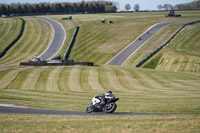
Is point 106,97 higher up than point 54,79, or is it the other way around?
point 106,97

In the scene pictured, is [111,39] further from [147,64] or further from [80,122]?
[80,122]

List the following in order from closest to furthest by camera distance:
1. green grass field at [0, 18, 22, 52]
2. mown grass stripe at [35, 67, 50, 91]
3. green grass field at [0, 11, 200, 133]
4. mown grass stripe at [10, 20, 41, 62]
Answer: green grass field at [0, 11, 200, 133] → mown grass stripe at [35, 67, 50, 91] → mown grass stripe at [10, 20, 41, 62] → green grass field at [0, 18, 22, 52]

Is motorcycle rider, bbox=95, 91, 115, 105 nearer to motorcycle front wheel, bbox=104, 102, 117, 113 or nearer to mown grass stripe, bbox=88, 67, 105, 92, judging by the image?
motorcycle front wheel, bbox=104, 102, 117, 113

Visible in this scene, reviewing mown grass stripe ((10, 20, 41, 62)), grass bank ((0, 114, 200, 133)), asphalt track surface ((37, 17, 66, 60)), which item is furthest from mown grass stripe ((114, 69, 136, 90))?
mown grass stripe ((10, 20, 41, 62))

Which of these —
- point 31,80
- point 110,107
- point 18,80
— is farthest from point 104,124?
point 18,80

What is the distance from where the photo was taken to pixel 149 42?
93438mm

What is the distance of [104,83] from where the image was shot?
46062mm

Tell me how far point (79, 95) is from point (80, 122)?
51.5 ft

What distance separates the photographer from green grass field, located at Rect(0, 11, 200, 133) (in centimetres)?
1838

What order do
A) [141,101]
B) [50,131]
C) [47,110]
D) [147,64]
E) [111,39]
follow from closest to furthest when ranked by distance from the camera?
[50,131], [47,110], [141,101], [147,64], [111,39]

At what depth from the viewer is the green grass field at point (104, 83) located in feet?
60.3

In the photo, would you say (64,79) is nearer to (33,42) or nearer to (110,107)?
(110,107)

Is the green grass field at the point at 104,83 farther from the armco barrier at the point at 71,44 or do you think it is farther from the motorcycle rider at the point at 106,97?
the motorcycle rider at the point at 106,97

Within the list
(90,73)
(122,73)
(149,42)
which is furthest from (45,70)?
(149,42)
